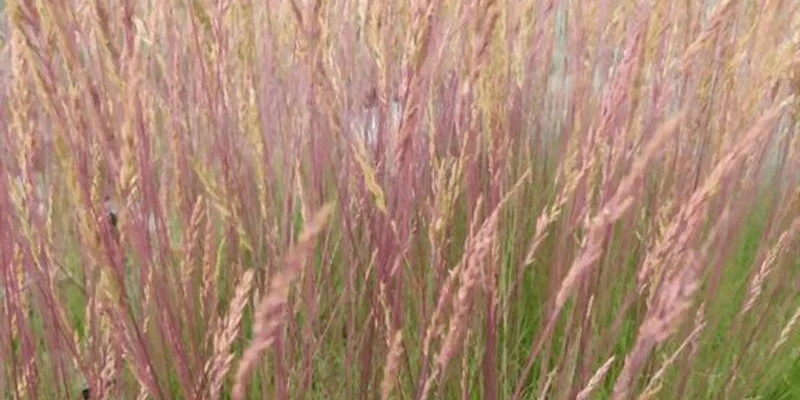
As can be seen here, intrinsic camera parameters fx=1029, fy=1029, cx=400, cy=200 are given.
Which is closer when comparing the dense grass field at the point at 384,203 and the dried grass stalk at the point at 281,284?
the dried grass stalk at the point at 281,284

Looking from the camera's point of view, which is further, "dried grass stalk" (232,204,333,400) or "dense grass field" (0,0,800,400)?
"dense grass field" (0,0,800,400)

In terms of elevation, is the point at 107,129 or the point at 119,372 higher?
the point at 107,129

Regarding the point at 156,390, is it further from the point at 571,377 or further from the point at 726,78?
the point at 726,78

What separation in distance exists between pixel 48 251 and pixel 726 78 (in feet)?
Answer: 3.22

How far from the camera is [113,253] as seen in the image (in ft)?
3.35

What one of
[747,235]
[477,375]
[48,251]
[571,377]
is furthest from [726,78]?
[48,251]

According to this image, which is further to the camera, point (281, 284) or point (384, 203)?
point (384, 203)

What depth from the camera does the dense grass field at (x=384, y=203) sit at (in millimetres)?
1059

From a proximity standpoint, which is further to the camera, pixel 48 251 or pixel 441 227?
pixel 48 251

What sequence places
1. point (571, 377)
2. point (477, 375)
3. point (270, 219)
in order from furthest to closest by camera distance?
Result: point (477, 375) < point (270, 219) < point (571, 377)

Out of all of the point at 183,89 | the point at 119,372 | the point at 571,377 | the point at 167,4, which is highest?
the point at 167,4

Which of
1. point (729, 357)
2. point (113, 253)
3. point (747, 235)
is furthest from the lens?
point (747, 235)

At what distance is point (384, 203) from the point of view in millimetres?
1099

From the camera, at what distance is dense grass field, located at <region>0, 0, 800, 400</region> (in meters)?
1.06
